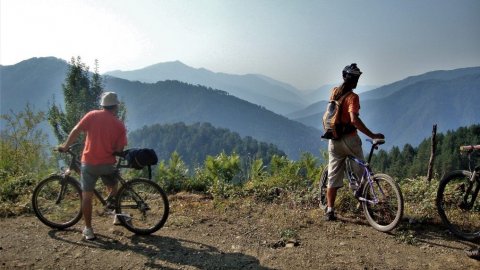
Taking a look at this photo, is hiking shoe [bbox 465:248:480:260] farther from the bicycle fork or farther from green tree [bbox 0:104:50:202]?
green tree [bbox 0:104:50:202]

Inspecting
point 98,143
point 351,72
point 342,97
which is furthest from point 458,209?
point 98,143

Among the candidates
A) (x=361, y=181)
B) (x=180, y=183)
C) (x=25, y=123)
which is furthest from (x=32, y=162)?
(x=361, y=181)

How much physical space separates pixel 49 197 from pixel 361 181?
5250mm

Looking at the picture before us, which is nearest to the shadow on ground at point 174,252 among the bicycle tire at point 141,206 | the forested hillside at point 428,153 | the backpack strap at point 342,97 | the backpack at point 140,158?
the bicycle tire at point 141,206

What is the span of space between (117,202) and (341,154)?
12.3 feet

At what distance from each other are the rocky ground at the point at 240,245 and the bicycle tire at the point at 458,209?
200mm

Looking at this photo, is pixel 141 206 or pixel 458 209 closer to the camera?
pixel 141 206

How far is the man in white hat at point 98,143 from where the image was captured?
5727mm

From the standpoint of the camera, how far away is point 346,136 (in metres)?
6.32

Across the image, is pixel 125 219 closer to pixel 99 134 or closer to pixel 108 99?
pixel 99 134

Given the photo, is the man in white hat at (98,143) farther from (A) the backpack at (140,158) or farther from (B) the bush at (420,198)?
(B) the bush at (420,198)

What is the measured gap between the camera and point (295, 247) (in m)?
5.64

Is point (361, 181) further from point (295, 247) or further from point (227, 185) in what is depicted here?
point (227, 185)

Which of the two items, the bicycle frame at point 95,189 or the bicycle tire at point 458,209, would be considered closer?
the bicycle tire at point 458,209
